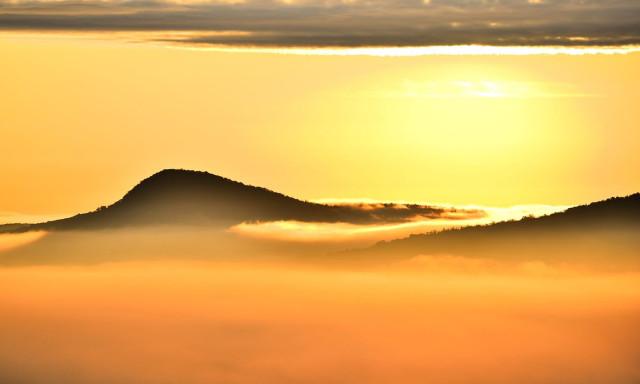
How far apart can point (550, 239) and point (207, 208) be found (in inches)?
2434

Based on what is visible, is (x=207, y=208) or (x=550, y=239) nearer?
(x=550, y=239)

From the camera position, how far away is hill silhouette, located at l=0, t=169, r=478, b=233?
531ft

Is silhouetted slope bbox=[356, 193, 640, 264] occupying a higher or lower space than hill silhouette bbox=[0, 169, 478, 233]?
lower

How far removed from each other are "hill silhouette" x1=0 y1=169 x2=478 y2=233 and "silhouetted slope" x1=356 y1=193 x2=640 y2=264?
31.5 meters

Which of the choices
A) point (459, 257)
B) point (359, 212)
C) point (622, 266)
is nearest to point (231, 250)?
point (359, 212)

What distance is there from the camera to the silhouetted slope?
117 m

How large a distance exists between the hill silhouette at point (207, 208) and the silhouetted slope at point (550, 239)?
31.5 metres

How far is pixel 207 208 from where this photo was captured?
163375 mm

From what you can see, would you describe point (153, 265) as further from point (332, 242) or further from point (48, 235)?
point (48, 235)

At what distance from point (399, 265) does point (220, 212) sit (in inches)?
1911

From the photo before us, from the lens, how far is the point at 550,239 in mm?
121562

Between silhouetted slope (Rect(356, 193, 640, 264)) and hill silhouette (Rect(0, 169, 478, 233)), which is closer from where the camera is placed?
silhouetted slope (Rect(356, 193, 640, 264))

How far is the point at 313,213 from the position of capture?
163250 millimetres

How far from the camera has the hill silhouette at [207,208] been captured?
16200 cm
